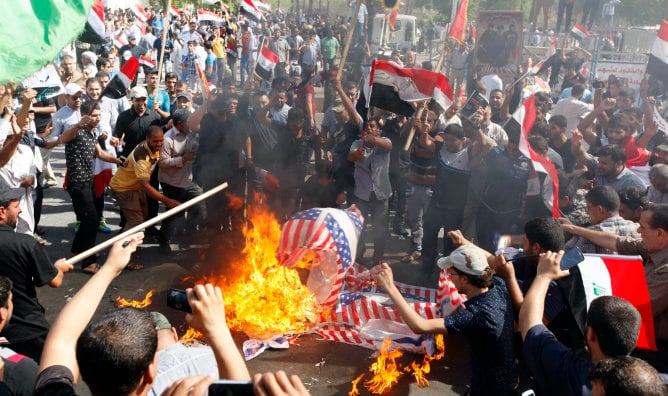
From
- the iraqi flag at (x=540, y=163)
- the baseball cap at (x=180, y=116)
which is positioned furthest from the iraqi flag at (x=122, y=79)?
the iraqi flag at (x=540, y=163)

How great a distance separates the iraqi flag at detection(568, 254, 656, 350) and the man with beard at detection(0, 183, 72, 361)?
364 cm

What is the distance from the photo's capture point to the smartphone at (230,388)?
6.42 ft

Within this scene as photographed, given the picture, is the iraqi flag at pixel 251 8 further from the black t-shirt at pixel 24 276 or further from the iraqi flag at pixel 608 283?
the iraqi flag at pixel 608 283

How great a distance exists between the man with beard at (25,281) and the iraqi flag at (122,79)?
4882mm

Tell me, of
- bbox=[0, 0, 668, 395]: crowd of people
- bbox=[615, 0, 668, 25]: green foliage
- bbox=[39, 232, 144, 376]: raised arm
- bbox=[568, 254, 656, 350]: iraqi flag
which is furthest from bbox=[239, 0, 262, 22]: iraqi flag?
bbox=[615, 0, 668, 25]: green foliage

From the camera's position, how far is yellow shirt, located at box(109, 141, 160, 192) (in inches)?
286

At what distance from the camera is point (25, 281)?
4.23 m

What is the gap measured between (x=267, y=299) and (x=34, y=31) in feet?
12.4

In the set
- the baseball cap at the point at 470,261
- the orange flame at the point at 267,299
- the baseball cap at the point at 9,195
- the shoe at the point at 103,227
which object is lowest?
the shoe at the point at 103,227

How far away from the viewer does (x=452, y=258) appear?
3.90m

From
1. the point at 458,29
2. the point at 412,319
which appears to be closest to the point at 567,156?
the point at 458,29

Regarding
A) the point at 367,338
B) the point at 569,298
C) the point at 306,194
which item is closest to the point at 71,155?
the point at 306,194

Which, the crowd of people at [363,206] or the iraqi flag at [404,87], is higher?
the iraqi flag at [404,87]

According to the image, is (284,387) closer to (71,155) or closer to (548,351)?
(548,351)
